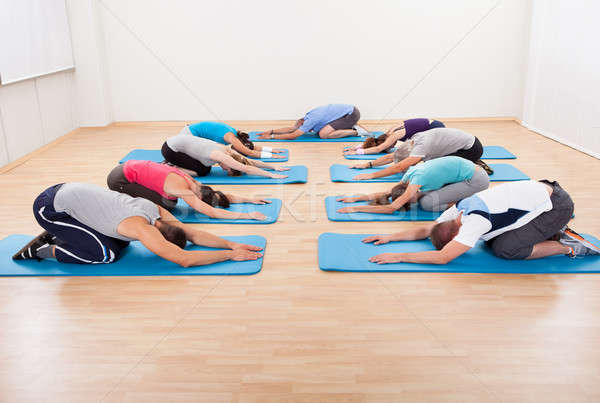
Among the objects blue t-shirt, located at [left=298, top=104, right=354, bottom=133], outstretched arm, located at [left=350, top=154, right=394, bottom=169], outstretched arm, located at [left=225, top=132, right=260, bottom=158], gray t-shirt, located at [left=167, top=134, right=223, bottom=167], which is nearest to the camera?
gray t-shirt, located at [left=167, top=134, right=223, bottom=167]

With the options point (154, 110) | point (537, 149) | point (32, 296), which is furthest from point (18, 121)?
point (537, 149)

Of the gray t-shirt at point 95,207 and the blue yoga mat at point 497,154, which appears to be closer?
the gray t-shirt at point 95,207

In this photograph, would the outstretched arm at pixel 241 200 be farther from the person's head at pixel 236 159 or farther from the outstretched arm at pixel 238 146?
the outstretched arm at pixel 238 146

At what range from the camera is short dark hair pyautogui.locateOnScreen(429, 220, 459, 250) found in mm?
2805

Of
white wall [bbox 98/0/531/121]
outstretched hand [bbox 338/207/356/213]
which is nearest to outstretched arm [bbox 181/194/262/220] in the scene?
outstretched hand [bbox 338/207/356/213]

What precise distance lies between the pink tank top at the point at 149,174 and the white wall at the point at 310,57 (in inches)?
135

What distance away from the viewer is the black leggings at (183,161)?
438 cm

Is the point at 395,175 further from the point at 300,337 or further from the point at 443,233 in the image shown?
the point at 300,337

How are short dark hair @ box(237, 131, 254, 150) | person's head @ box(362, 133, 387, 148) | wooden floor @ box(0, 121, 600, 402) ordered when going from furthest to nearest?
person's head @ box(362, 133, 387, 148)
short dark hair @ box(237, 131, 254, 150)
wooden floor @ box(0, 121, 600, 402)

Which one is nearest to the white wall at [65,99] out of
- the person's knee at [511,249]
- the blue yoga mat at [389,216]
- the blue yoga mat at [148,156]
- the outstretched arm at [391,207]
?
the blue yoga mat at [148,156]

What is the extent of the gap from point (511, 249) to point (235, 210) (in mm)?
1982

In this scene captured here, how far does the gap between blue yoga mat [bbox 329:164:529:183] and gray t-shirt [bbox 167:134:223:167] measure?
114 centimetres

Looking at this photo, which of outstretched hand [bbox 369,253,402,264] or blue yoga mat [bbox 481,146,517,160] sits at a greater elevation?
blue yoga mat [bbox 481,146,517,160]

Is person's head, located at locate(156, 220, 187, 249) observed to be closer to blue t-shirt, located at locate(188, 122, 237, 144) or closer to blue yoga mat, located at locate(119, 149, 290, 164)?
blue t-shirt, located at locate(188, 122, 237, 144)
